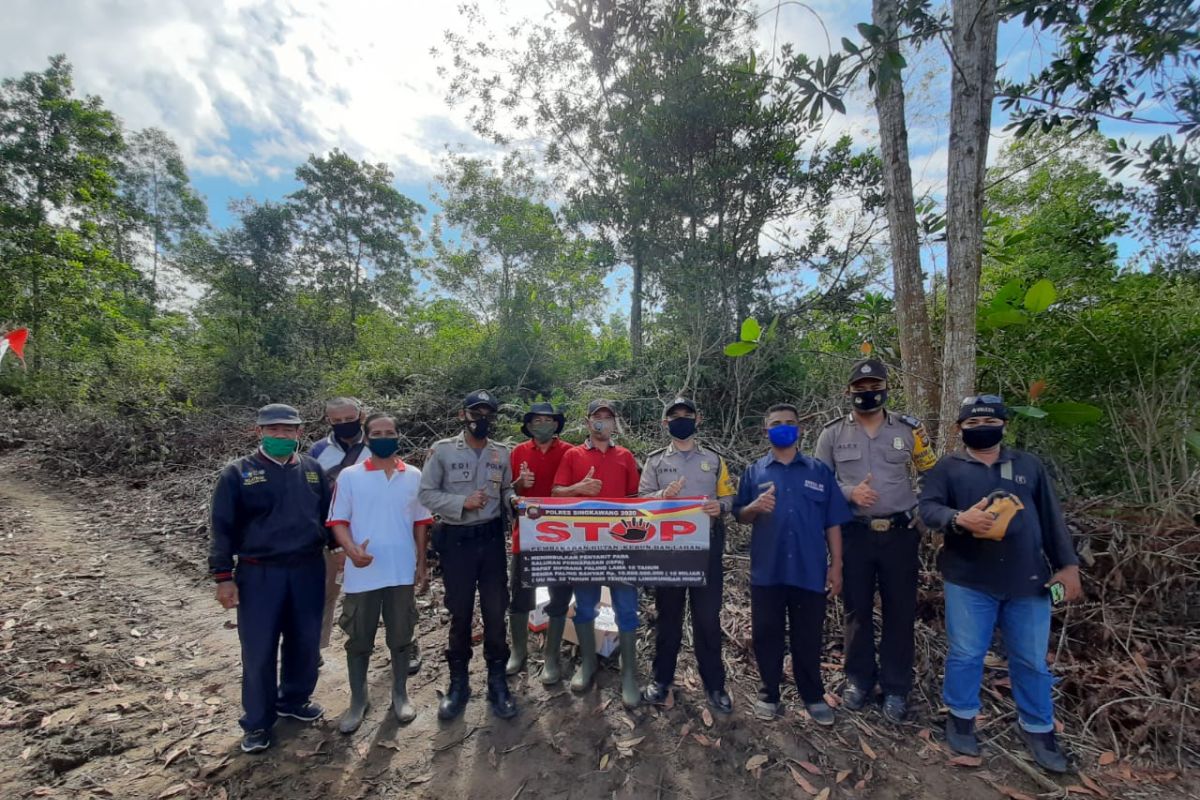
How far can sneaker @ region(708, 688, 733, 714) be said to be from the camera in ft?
11.1

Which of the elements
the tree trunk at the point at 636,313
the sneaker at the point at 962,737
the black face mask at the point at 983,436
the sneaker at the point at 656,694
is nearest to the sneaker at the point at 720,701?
the sneaker at the point at 656,694

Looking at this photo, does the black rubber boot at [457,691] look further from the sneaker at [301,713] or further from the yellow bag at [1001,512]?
the yellow bag at [1001,512]

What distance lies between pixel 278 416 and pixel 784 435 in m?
3.22

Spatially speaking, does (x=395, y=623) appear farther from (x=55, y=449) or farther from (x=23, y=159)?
(x=23, y=159)

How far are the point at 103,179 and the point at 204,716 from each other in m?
18.3

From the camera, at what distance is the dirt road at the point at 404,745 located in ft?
9.39

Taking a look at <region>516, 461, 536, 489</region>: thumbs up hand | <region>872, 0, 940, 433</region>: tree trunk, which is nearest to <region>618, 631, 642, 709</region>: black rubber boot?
<region>516, 461, 536, 489</region>: thumbs up hand

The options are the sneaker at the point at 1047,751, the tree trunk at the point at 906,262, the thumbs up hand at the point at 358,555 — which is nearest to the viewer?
the sneaker at the point at 1047,751

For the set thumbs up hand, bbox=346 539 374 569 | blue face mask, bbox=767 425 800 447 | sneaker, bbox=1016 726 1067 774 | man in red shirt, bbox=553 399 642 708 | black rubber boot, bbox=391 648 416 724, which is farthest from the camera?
man in red shirt, bbox=553 399 642 708

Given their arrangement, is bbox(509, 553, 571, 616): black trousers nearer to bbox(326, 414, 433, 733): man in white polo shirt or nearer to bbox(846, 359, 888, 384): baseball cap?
bbox(326, 414, 433, 733): man in white polo shirt

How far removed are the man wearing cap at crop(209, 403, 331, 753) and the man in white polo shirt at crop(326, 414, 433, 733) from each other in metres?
0.23

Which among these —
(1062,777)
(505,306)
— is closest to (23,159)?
(505,306)

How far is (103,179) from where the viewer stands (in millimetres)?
14922

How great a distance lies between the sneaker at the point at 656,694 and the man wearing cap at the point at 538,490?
0.71 metres
